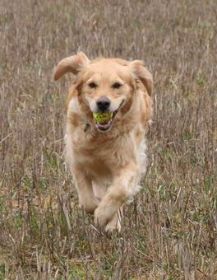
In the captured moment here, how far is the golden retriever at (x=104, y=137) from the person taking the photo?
165 inches

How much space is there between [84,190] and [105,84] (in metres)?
0.65

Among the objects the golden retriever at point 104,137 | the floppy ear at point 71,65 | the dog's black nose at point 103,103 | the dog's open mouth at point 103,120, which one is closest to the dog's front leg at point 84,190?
the golden retriever at point 104,137

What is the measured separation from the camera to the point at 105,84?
14.2 ft

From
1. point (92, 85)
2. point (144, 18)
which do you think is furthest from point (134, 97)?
point (144, 18)

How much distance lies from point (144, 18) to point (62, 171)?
661 cm

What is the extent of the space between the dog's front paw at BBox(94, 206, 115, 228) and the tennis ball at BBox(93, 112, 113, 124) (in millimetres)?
509

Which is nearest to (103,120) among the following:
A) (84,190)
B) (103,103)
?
(103,103)

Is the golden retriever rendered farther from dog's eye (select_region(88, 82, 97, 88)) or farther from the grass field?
the grass field

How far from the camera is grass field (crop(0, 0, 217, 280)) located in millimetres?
3637

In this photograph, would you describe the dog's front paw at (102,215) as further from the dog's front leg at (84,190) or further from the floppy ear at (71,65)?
the floppy ear at (71,65)

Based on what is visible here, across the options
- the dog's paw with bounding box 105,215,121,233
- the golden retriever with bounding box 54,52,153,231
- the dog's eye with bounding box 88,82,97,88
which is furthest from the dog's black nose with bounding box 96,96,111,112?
the dog's paw with bounding box 105,215,121,233

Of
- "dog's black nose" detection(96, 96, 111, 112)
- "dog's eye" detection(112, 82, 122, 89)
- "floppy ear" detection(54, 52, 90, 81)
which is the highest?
"floppy ear" detection(54, 52, 90, 81)

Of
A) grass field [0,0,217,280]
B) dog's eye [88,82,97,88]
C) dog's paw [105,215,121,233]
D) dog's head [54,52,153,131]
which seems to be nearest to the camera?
grass field [0,0,217,280]

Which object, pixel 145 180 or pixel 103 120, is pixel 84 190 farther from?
pixel 145 180
